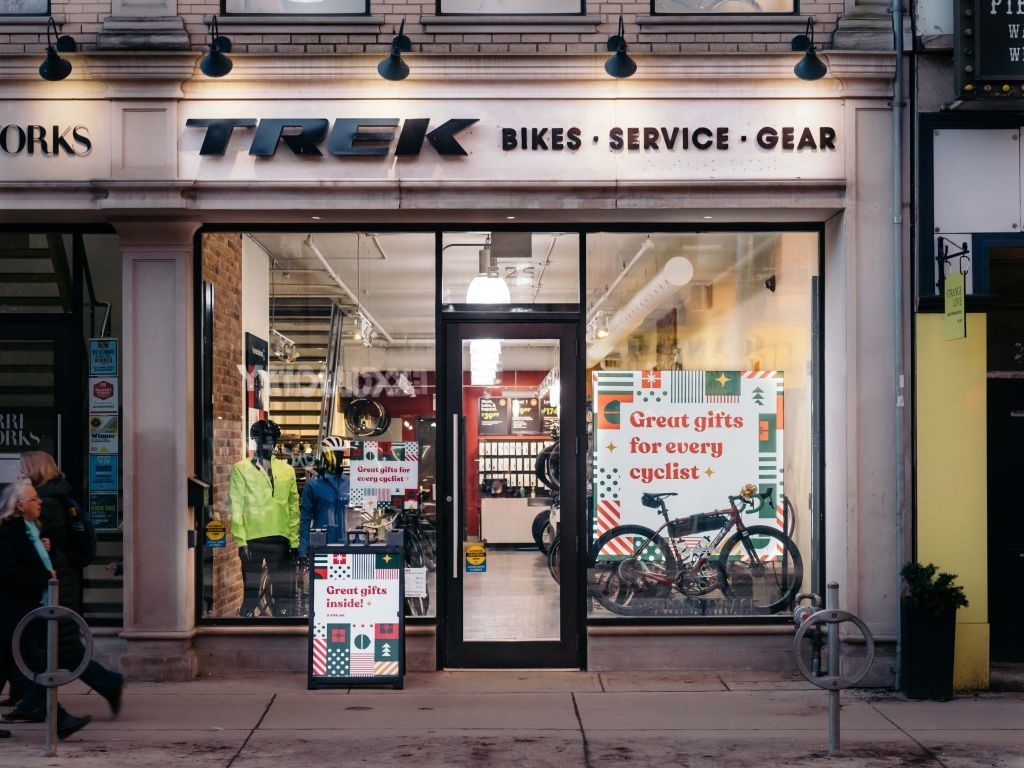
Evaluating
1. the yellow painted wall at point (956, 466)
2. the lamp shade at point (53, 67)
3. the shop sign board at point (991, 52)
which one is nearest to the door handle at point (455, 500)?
the yellow painted wall at point (956, 466)

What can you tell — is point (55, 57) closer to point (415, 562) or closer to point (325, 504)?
point (325, 504)

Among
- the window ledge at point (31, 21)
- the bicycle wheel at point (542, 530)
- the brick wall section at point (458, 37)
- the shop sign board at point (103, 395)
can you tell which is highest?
the window ledge at point (31, 21)

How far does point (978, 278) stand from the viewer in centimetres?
966

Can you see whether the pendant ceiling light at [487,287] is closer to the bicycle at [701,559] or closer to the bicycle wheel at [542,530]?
the bicycle wheel at [542,530]

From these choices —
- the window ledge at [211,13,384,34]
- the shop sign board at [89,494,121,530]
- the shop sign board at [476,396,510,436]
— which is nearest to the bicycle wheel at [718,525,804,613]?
the shop sign board at [476,396,510,436]

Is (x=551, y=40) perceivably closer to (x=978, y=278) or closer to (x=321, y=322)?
(x=321, y=322)

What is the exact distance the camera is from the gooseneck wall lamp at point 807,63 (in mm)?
9406

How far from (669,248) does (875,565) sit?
3005 millimetres

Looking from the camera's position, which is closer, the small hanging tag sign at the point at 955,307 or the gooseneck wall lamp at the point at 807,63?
the small hanging tag sign at the point at 955,307

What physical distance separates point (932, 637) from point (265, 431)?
17.9 ft

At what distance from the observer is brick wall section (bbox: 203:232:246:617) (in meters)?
10.1

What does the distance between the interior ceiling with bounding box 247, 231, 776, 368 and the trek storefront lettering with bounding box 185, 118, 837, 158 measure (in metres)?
0.82

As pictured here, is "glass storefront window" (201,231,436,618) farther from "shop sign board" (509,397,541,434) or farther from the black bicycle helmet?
"shop sign board" (509,397,541,434)

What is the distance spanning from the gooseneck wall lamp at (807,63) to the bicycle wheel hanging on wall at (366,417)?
4.20m
